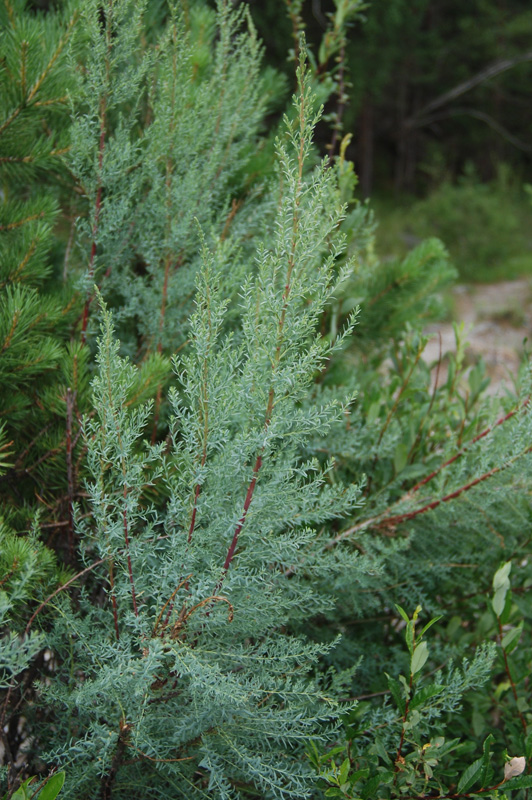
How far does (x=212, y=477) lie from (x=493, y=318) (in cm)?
854

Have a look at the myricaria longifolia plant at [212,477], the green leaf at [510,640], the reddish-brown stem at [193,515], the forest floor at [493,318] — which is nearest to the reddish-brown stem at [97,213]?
the myricaria longifolia plant at [212,477]

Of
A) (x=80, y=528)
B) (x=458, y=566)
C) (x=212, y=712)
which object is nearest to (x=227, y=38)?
(x=80, y=528)

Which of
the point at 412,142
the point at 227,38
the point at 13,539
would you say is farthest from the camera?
the point at 412,142

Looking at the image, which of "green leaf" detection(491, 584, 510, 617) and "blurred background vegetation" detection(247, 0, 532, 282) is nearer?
"green leaf" detection(491, 584, 510, 617)

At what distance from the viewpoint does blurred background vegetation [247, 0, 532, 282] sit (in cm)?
1153

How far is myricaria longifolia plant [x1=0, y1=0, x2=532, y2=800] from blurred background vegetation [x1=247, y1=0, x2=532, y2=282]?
6.13 meters

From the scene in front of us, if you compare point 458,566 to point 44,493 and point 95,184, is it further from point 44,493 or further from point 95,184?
point 95,184

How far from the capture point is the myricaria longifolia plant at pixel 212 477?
38.7 inches

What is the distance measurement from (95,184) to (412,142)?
18.5 meters

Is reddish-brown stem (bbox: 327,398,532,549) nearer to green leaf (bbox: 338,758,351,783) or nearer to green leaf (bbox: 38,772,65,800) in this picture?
green leaf (bbox: 338,758,351,783)

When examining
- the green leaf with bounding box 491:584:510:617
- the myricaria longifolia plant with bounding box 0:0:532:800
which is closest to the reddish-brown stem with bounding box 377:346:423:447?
the myricaria longifolia plant with bounding box 0:0:532:800

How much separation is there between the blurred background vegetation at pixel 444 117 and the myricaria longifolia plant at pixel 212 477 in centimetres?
613

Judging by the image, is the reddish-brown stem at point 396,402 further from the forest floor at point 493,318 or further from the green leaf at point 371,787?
Result: the forest floor at point 493,318

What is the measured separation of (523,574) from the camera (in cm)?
164
